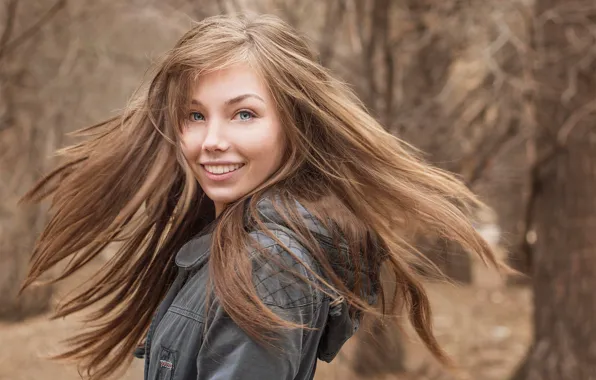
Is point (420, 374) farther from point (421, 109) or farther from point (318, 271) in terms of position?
point (318, 271)

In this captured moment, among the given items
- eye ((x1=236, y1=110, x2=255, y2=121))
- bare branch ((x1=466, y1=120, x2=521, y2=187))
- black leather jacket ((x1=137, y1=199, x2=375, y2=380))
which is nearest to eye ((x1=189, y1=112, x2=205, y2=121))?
eye ((x1=236, y1=110, x2=255, y2=121))

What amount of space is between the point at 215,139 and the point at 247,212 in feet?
0.63

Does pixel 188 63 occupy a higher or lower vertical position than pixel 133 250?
higher

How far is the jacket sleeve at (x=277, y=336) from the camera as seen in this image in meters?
2.05

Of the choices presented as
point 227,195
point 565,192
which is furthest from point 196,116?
point 565,192

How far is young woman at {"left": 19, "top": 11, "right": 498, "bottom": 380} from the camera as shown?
6.94 feet

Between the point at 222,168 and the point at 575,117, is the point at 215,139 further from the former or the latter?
the point at 575,117

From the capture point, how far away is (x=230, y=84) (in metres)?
2.30

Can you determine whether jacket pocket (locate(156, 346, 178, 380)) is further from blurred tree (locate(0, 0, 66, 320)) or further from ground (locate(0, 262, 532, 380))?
blurred tree (locate(0, 0, 66, 320))

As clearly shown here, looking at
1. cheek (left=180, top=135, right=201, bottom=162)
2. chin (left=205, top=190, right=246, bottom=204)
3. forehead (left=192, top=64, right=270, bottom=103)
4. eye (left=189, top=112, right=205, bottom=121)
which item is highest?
forehead (left=192, top=64, right=270, bottom=103)

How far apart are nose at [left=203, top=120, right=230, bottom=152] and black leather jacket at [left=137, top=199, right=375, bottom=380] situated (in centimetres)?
16

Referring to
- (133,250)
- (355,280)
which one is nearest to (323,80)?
(355,280)

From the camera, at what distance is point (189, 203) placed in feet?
9.05

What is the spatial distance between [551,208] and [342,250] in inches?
160
